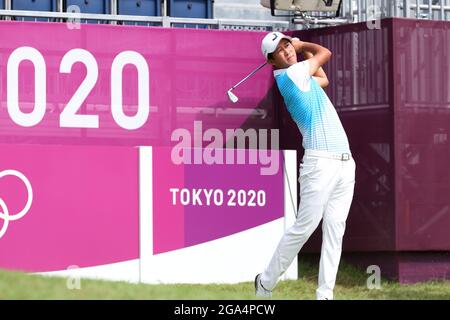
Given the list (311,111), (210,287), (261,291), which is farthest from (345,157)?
(210,287)

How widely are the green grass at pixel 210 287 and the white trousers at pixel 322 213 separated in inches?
16.3

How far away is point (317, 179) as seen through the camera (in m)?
10.3

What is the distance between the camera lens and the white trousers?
1032cm

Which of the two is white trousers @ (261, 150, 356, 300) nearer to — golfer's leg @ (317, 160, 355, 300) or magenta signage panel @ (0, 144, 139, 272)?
golfer's leg @ (317, 160, 355, 300)

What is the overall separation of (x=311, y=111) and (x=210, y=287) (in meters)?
2.36

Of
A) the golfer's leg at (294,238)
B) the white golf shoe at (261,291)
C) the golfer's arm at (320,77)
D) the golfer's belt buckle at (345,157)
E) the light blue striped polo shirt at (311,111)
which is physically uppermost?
the golfer's arm at (320,77)

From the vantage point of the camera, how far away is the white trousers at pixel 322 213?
10320 mm

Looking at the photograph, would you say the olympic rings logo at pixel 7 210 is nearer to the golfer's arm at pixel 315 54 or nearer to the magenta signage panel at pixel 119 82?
the magenta signage panel at pixel 119 82

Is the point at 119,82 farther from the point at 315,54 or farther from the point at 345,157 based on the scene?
the point at 345,157

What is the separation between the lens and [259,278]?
34.7 ft

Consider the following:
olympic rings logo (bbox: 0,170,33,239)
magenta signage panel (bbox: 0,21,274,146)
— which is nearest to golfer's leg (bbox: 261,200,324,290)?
olympic rings logo (bbox: 0,170,33,239)

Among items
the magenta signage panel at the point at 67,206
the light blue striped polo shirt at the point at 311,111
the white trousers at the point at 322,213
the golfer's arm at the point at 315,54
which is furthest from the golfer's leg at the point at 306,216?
the magenta signage panel at the point at 67,206
